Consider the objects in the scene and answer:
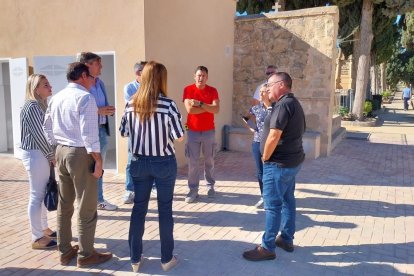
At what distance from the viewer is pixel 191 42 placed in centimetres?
752

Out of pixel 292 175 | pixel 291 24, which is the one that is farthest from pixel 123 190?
pixel 291 24

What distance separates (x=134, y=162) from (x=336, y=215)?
116 inches

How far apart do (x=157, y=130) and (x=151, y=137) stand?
8 centimetres

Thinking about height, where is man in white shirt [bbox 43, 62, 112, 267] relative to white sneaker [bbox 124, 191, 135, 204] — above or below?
above

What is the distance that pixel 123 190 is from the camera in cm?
582

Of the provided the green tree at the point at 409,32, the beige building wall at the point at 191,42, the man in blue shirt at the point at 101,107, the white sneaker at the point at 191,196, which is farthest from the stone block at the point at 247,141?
the green tree at the point at 409,32

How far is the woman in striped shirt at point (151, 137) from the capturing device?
3.03 m

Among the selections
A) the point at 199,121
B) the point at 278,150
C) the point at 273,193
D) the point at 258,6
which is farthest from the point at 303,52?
the point at 258,6

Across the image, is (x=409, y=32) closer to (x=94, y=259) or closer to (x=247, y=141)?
(x=247, y=141)

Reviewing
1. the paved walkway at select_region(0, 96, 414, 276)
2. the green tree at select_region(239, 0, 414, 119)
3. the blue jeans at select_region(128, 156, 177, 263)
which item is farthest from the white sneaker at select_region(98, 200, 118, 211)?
the green tree at select_region(239, 0, 414, 119)

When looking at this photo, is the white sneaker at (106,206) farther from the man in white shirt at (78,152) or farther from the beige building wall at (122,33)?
the beige building wall at (122,33)

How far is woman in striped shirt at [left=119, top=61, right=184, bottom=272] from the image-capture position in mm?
3025

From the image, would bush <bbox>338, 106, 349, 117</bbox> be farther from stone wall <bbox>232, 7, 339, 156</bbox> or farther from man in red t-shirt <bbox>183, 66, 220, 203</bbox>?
man in red t-shirt <bbox>183, 66, 220, 203</bbox>

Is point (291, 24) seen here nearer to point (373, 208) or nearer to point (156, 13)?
point (156, 13)
